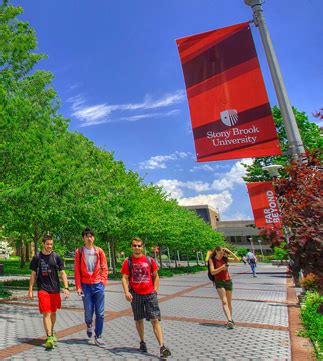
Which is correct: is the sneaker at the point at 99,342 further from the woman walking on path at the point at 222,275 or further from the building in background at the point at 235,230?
the building in background at the point at 235,230

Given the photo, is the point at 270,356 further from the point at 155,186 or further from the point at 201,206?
the point at 201,206

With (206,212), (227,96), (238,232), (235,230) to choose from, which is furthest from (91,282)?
(206,212)

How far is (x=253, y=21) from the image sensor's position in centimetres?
601

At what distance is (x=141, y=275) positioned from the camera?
18.1 feet

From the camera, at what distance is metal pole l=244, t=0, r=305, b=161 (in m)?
5.31

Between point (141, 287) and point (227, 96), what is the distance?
3.49 metres

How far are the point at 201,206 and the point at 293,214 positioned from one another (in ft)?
361

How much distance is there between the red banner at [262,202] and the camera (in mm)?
13453

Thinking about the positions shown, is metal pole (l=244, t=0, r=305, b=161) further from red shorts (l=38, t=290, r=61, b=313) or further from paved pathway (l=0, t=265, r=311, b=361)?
red shorts (l=38, t=290, r=61, b=313)

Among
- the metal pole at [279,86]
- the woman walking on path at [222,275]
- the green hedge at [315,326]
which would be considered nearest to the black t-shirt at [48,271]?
the woman walking on path at [222,275]

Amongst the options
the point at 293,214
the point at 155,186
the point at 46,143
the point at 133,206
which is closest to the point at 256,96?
the point at 293,214

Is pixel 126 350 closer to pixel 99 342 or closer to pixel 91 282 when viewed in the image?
pixel 99 342

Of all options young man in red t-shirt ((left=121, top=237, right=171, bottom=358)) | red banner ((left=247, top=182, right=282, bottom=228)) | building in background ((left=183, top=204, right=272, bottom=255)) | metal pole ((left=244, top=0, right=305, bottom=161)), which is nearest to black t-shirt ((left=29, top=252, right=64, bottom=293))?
young man in red t-shirt ((left=121, top=237, right=171, bottom=358))

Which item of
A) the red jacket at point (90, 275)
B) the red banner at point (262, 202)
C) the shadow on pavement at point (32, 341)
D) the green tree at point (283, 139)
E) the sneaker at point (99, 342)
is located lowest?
the sneaker at point (99, 342)
